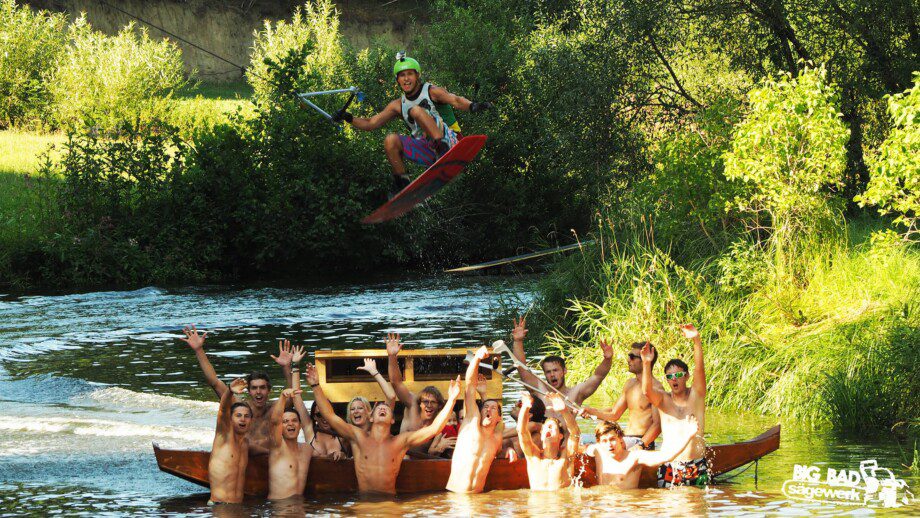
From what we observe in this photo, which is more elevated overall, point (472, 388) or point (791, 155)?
point (791, 155)

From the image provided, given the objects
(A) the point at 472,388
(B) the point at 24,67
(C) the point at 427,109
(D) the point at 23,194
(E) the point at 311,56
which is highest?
(E) the point at 311,56

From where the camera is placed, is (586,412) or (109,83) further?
(109,83)

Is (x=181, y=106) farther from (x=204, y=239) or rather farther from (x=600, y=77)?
(x=600, y=77)

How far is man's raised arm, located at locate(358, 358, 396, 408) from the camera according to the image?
10.7m

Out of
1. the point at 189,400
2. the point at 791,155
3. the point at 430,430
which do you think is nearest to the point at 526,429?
the point at 430,430

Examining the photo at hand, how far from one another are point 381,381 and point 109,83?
3214 centimetres

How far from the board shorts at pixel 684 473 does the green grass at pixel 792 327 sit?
93.4 inches

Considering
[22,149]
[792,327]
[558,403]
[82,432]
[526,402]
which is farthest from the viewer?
[22,149]

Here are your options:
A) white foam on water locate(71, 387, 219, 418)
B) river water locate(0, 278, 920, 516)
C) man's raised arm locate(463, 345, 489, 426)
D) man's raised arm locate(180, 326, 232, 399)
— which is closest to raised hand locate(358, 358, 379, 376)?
man's raised arm locate(463, 345, 489, 426)

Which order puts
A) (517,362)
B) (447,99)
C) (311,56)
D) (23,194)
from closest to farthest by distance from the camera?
1. (517,362)
2. (447,99)
3. (23,194)
4. (311,56)

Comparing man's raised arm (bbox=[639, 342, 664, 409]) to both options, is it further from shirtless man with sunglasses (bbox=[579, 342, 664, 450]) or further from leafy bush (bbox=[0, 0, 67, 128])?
leafy bush (bbox=[0, 0, 67, 128])

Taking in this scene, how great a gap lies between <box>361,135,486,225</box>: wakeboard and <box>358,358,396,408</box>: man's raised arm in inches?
81.9

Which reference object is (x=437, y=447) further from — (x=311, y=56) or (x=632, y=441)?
(x=311, y=56)

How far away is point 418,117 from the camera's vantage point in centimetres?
1242
